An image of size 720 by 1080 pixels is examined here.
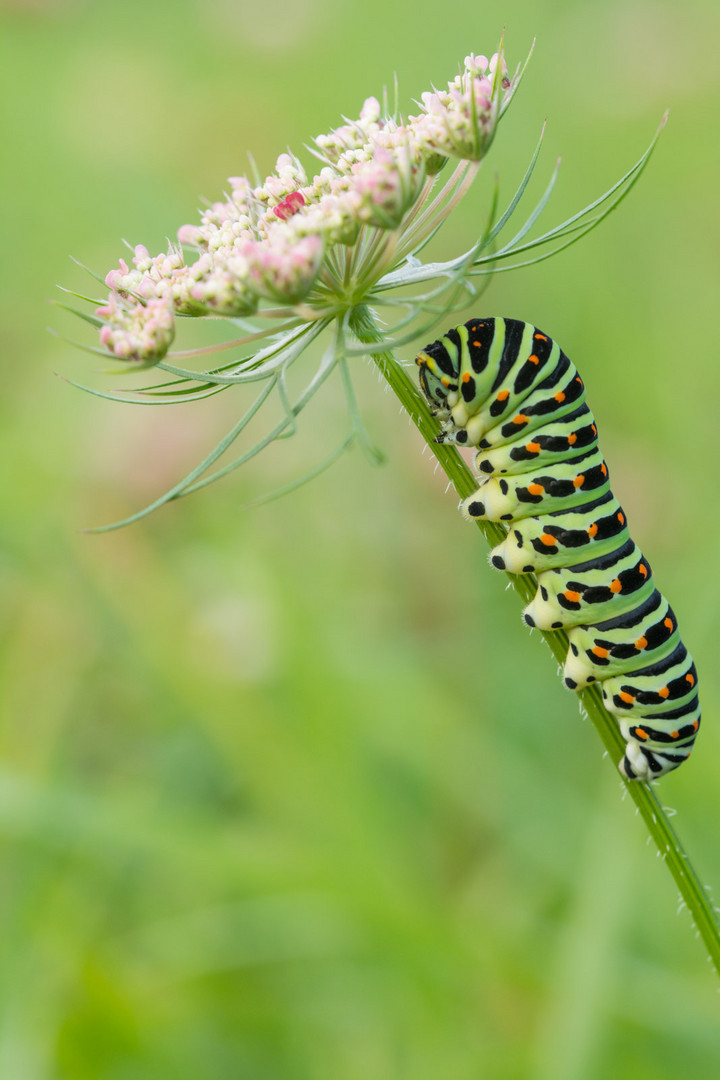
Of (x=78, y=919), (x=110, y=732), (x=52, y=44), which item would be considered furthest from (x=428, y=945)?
(x=52, y=44)

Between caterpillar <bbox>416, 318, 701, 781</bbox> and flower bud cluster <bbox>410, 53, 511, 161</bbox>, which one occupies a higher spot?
flower bud cluster <bbox>410, 53, 511, 161</bbox>

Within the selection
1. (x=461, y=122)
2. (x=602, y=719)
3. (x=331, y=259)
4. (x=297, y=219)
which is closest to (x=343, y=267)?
(x=331, y=259)

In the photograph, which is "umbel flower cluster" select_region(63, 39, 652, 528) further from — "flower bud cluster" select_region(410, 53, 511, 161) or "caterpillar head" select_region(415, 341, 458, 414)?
"caterpillar head" select_region(415, 341, 458, 414)

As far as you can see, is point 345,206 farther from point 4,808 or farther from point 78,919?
point 78,919

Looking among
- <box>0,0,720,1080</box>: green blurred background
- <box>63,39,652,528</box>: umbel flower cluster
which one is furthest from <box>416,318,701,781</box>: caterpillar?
<box>0,0,720,1080</box>: green blurred background

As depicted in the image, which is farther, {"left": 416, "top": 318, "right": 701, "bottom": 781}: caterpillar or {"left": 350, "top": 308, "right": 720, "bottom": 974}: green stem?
{"left": 416, "top": 318, "right": 701, "bottom": 781}: caterpillar

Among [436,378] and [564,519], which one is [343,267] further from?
[564,519]

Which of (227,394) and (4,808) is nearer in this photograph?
(4,808)
